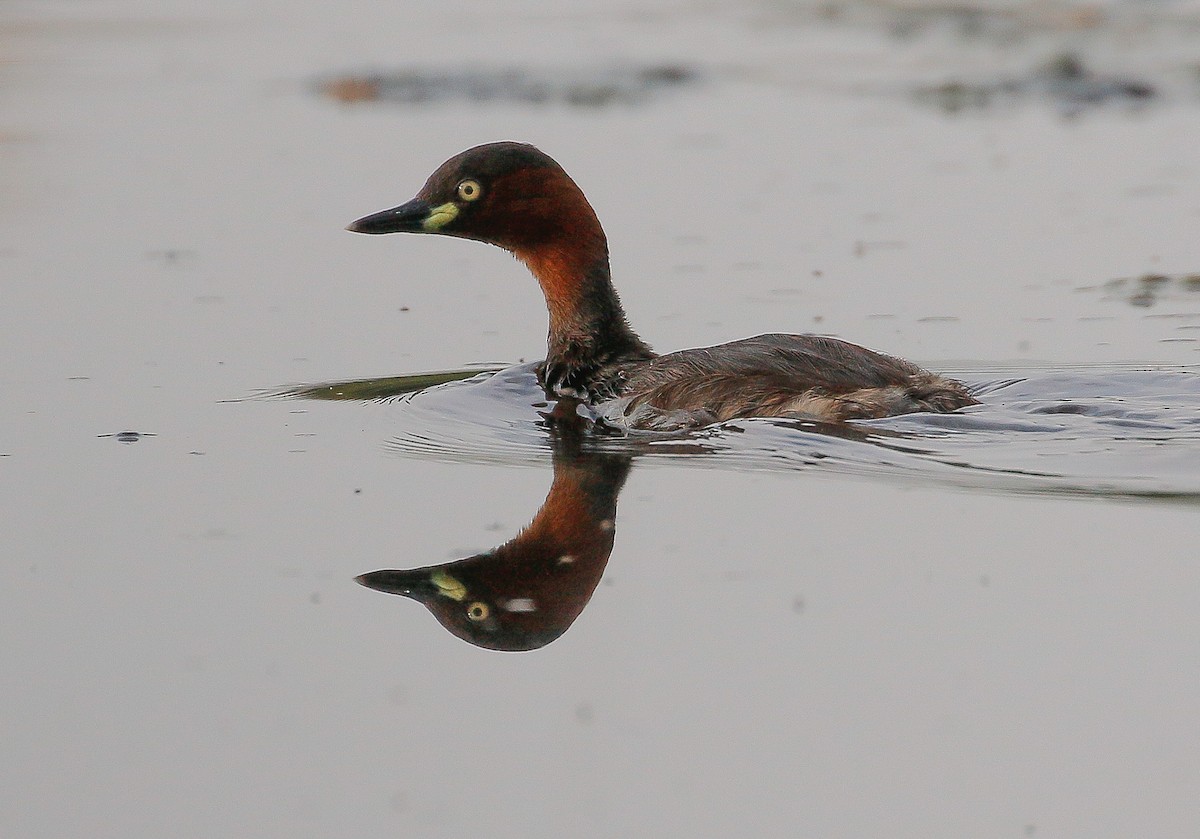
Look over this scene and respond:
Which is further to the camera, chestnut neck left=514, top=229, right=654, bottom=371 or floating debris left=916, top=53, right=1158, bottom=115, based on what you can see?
floating debris left=916, top=53, right=1158, bottom=115

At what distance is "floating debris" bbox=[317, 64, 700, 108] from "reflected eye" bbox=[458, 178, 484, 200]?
7.69 metres

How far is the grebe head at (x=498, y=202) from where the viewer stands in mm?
8797

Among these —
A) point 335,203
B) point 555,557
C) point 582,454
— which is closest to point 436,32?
point 335,203

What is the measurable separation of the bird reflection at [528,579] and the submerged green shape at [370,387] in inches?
71.9

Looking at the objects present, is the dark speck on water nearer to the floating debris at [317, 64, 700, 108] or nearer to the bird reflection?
the bird reflection

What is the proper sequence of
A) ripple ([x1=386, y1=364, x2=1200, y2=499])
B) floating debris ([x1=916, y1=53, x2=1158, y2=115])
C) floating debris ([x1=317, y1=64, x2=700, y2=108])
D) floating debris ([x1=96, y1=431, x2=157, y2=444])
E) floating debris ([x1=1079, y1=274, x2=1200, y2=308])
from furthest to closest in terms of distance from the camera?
1. floating debris ([x1=317, y1=64, x2=700, y2=108])
2. floating debris ([x1=916, y1=53, x2=1158, y2=115])
3. floating debris ([x1=1079, y1=274, x2=1200, y2=308])
4. floating debris ([x1=96, y1=431, x2=157, y2=444])
5. ripple ([x1=386, y1=364, x2=1200, y2=499])

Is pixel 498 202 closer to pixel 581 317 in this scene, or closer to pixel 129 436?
pixel 581 317

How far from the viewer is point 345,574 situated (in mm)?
5969

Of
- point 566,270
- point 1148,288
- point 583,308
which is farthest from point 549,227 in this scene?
point 1148,288

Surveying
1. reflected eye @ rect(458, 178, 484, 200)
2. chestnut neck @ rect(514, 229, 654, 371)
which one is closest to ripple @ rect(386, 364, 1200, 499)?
chestnut neck @ rect(514, 229, 654, 371)

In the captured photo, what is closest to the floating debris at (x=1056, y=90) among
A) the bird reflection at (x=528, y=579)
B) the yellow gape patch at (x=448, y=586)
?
the bird reflection at (x=528, y=579)

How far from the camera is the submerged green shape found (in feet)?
28.2

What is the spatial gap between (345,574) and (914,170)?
8.46 metres

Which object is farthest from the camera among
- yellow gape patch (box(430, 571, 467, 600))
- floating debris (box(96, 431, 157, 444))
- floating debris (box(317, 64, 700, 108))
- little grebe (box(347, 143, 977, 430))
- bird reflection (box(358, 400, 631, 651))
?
floating debris (box(317, 64, 700, 108))
